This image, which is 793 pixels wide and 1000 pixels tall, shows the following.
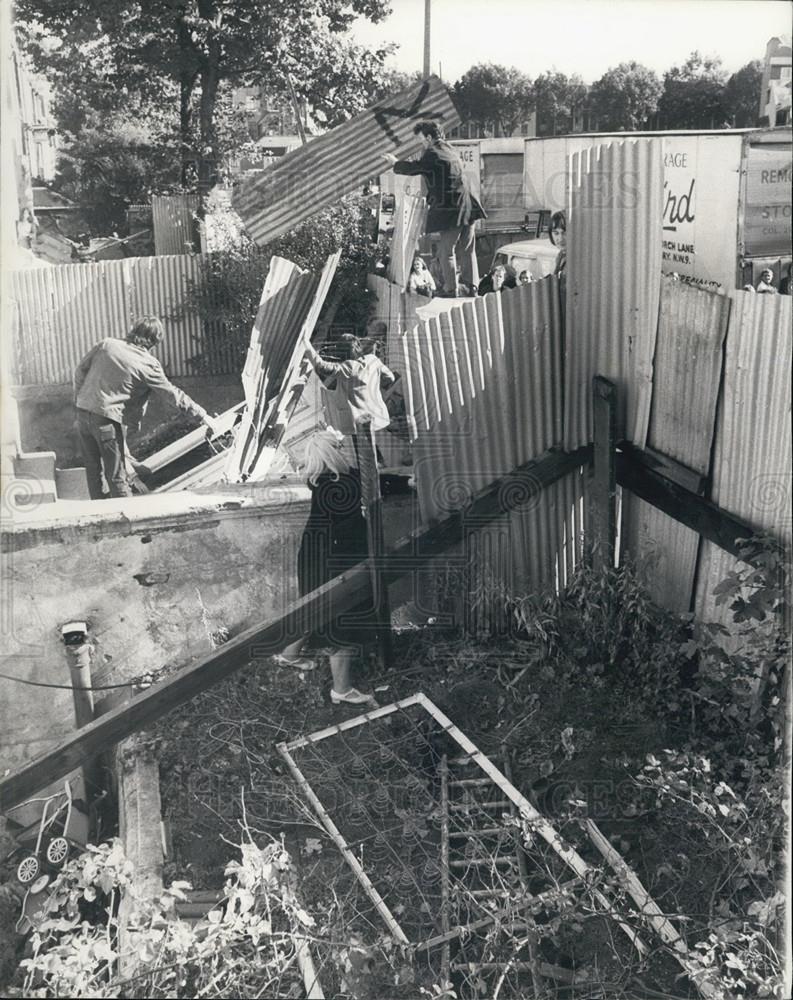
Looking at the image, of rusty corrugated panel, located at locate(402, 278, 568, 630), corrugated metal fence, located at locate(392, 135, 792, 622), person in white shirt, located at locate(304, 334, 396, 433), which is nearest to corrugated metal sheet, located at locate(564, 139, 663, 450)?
corrugated metal fence, located at locate(392, 135, 792, 622)

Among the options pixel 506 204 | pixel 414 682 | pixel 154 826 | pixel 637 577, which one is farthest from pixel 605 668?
pixel 506 204

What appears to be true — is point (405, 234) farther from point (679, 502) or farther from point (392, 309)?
point (679, 502)

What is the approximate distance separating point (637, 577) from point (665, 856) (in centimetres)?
136

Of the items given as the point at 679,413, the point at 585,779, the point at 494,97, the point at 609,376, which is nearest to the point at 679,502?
the point at 679,413

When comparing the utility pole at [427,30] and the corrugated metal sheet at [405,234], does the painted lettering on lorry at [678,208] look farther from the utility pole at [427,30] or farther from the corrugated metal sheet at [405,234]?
the utility pole at [427,30]

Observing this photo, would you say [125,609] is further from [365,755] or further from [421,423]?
[421,423]

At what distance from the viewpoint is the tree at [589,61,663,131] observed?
4703 mm

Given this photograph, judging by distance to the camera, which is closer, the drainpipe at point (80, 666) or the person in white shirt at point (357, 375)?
the drainpipe at point (80, 666)

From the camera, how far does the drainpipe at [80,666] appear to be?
444cm

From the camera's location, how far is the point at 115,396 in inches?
179

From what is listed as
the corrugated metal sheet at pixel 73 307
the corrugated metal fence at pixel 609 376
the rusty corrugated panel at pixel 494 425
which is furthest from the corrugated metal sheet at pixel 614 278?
the corrugated metal sheet at pixel 73 307

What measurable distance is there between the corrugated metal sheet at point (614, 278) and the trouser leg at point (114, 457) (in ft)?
7.06

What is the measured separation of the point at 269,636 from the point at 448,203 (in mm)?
2325

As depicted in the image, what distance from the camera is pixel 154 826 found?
4.16 metres
